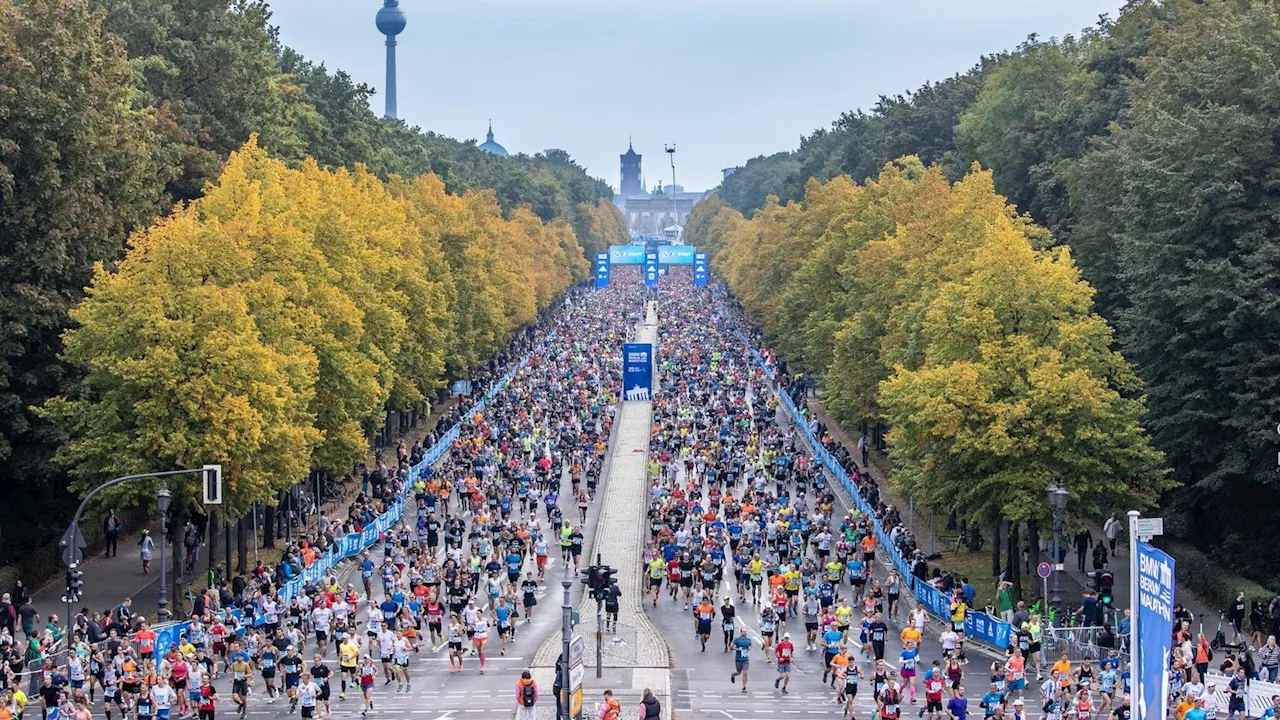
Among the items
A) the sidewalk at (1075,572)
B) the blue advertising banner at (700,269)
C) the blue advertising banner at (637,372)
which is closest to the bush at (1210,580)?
the sidewalk at (1075,572)

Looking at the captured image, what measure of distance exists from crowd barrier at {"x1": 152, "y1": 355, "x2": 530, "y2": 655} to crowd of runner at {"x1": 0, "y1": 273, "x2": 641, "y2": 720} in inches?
11.6

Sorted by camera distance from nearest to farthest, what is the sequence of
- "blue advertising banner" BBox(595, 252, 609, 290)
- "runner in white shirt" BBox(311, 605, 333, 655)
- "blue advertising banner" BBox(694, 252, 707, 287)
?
"runner in white shirt" BBox(311, 605, 333, 655) → "blue advertising banner" BBox(595, 252, 609, 290) → "blue advertising banner" BBox(694, 252, 707, 287)

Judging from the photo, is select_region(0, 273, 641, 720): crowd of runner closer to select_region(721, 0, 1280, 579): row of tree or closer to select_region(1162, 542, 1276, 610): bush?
select_region(1162, 542, 1276, 610): bush

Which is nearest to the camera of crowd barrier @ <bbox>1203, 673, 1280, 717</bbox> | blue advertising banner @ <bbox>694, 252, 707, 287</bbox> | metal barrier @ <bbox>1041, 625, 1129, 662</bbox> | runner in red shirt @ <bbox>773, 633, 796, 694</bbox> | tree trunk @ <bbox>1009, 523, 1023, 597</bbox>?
crowd barrier @ <bbox>1203, 673, 1280, 717</bbox>

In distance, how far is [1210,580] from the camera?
48062mm

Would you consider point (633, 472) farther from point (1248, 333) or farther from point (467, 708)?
point (467, 708)

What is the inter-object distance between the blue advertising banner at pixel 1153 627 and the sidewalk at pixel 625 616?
1164cm

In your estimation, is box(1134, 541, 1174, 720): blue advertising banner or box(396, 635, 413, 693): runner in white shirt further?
box(396, 635, 413, 693): runner in white shirt

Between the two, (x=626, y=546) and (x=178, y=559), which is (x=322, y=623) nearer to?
(x=178, y=559)

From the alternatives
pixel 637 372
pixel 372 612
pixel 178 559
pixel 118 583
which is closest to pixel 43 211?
pixel 118 583

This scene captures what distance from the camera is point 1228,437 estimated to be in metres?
49.6

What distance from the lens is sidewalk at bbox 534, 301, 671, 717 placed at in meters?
39.0

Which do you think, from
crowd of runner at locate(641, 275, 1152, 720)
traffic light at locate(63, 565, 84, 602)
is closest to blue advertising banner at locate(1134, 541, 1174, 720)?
crowd of runner at locate(641, 275, 1152, 720)

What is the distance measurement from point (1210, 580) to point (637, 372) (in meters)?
42.6
